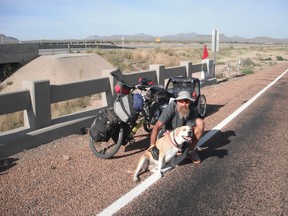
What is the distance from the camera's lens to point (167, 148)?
5.56m

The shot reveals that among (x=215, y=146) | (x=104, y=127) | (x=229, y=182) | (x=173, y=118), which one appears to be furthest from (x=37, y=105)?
(x=229, y=182)

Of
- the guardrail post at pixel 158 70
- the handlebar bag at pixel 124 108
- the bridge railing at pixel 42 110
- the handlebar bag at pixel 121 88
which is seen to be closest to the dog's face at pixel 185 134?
the handlebar bag at pixel 124 108

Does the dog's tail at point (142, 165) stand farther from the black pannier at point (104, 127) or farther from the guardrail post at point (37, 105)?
the guardrail post at point (37, 105)

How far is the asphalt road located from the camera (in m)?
4.58

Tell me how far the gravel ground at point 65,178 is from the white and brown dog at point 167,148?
0.78ft

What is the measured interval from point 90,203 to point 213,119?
5924 mm

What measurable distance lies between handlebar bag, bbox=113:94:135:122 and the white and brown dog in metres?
0.84

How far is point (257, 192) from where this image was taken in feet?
16.7

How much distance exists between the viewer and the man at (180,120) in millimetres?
6207

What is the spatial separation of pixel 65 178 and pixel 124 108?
1595mm

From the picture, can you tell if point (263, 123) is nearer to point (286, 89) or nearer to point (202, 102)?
point (202, 102)

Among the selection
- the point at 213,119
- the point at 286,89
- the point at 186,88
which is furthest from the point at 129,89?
the point at 286,89

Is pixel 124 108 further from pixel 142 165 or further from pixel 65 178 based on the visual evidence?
pixel 65 178

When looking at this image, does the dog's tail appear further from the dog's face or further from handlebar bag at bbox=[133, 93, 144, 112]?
handlebar bag at bbox=[133, 93, 144, 112]
